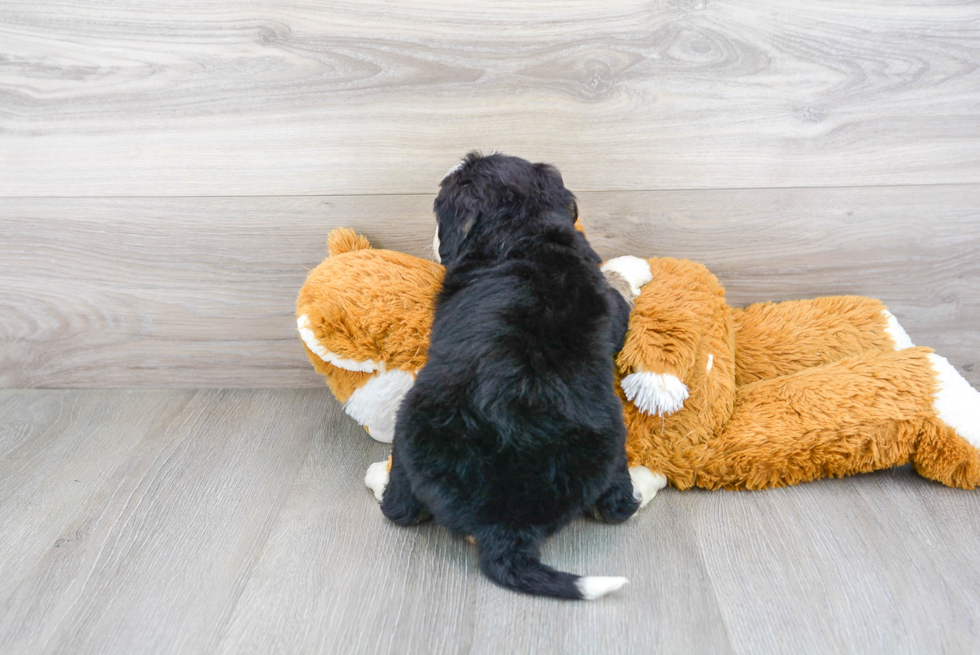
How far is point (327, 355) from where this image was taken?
3.59ft

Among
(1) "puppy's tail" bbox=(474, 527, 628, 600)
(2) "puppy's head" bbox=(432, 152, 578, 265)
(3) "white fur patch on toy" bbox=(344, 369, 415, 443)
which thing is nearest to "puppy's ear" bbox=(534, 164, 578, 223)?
(2) "puppy's head" bbox=(432, 152, 578, 265)

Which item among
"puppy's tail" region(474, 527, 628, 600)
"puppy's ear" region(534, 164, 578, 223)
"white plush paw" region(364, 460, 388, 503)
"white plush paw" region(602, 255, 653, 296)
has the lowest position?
"white plush paw" region(364, 460, 388, 503)

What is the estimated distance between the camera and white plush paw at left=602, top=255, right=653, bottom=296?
3.67ft

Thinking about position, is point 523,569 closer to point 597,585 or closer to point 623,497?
point 597,585

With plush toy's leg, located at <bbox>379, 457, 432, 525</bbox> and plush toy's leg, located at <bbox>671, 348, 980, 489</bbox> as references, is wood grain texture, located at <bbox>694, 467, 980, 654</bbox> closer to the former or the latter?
plush toy's leg, located at <bbox>671, 348, 980, 489</bbox>

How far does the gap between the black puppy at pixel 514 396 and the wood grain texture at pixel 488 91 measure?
1.07ft

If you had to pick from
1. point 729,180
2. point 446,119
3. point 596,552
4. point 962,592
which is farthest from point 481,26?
point 962,592

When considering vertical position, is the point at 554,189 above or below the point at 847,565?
above

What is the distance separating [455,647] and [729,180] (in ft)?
3.17

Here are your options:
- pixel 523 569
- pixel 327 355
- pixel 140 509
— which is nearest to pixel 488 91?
pixel 327 355

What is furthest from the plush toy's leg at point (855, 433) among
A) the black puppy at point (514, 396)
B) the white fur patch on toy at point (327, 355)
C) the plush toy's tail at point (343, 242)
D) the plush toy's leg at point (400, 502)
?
the plush toy's tail at point (343, 242)

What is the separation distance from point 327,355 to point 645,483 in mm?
564

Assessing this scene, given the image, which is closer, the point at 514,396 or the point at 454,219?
the point at 514,396

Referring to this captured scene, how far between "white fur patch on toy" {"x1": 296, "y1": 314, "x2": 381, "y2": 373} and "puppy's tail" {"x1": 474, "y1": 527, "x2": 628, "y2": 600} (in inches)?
14.3
